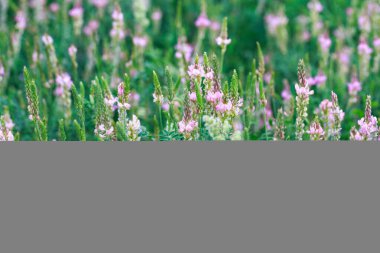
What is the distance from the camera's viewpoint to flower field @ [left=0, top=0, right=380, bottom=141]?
220cm

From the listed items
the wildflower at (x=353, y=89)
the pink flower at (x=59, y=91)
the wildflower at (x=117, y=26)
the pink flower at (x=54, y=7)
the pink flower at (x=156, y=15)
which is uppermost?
the pink flower at (x=54, y=7)

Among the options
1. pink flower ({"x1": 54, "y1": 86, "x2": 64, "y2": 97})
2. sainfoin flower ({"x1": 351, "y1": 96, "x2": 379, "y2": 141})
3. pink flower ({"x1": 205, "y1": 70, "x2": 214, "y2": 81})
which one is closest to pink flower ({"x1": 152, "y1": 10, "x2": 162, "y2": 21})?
pink flower ({"x1": 54, "y1": 86, "x2": 64, "y2": 97})

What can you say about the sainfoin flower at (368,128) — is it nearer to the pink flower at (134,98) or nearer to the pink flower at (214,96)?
the pink flower at (214,96)

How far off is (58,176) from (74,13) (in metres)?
1.33

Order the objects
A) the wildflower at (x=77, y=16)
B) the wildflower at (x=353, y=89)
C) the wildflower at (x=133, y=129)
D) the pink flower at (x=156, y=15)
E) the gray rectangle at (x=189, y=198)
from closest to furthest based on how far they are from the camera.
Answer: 1. the gray rectangle at (x=189, y=198)
2. the wildflower at (x=133, y=129)
3. the wildflower at (x=353, y=89)
4. the wildflower at (x=77, y=16)
5. the pink flower at (x=156, y=15)

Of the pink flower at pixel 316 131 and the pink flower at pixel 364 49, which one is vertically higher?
the pink flower at pixel 364 49

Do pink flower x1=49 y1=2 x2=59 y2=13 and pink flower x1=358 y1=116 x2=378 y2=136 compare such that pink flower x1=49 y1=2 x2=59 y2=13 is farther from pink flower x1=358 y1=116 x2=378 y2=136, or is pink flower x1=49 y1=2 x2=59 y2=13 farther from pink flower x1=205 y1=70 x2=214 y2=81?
pink flower x1=358 y1=116 x2=378 y2=136

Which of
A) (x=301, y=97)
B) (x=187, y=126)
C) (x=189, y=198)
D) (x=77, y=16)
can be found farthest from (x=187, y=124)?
(x=77, y=16)

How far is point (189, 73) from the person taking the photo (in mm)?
2221

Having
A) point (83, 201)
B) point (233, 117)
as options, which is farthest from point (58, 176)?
point (233, 117)

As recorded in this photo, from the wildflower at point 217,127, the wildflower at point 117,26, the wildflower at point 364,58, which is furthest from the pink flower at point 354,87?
the wildflower at point 117,26

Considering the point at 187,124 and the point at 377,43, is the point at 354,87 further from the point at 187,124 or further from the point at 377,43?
the point at 187,124

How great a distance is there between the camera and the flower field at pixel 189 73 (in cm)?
220

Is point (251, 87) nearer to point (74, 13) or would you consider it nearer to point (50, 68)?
point (50, 68)
